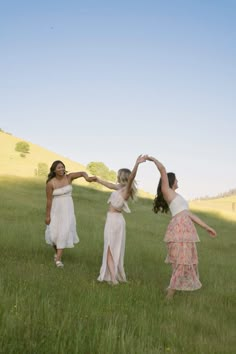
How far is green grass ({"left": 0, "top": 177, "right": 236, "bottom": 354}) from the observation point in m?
5.25

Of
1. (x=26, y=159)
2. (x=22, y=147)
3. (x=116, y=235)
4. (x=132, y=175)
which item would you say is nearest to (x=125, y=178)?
(x=132, y=175)

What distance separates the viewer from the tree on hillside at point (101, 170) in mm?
99562

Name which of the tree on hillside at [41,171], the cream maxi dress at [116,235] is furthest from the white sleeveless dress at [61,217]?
the tree on hillside at [41,171]

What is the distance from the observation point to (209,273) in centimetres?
1377

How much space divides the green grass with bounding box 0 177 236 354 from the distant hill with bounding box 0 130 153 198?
59530 millimetres

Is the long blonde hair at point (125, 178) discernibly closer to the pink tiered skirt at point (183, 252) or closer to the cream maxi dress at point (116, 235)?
the cream maxi dress at point (116, 235)

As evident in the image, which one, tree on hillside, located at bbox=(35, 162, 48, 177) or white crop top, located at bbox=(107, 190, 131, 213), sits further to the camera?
tree on hillside, located at bbox=(35, 162, 48, 177)

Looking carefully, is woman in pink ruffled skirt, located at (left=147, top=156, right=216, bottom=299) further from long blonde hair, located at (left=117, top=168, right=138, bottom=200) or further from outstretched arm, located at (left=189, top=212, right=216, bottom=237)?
long blonde hair, located at (left=117, top=168, right=138, bottom=200)

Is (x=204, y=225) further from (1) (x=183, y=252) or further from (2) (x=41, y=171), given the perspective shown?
(2) (x=41, y=171)

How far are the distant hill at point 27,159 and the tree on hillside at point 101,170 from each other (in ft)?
4.62

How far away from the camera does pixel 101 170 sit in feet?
328

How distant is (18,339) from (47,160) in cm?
9224

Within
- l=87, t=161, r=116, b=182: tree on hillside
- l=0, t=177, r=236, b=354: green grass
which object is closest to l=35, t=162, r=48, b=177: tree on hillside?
l=87, t=161, r=116, b=182: tree on hillside

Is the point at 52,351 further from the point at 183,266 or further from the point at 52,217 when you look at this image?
the point at 52,217
